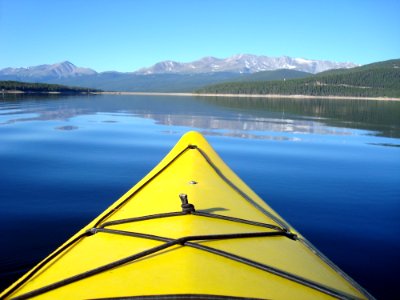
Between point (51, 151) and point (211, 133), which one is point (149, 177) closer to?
point (51, 151)

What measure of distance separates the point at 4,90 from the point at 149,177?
413ft

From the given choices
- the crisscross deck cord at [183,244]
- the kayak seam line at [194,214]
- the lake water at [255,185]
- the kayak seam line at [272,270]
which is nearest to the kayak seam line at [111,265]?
the crisscross deck cord at [183,244]

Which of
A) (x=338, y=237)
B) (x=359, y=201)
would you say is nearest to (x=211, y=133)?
(x=359, y=201)

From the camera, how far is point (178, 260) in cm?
344

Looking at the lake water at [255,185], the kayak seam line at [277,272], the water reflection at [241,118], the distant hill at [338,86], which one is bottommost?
the lake water at [255,185]

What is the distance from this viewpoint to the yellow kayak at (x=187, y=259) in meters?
3.15

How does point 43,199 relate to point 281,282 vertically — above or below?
below

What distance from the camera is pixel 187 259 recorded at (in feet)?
11.3

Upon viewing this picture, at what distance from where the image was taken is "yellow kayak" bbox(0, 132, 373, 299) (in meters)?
3.15

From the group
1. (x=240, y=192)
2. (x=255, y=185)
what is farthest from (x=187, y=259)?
(x=255, y=185)

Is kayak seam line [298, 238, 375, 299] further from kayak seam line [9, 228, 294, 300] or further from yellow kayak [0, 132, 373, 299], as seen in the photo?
kayak seam line [9, 228, 294, 300]

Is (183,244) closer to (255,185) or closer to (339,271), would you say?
(339,271)

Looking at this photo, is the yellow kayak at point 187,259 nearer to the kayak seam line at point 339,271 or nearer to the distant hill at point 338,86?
the kayak seam line at point 339,271

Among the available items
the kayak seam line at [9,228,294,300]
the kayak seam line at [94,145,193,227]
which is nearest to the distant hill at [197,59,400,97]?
the kayak seam line at [94,145,193,227]
